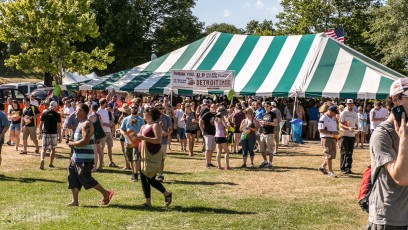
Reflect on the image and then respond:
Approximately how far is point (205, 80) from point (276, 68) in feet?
11.5

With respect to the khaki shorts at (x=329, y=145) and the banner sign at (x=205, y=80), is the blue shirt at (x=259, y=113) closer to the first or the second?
the banner sign at (x=205, y=80)

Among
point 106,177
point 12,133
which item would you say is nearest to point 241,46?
point 12,133

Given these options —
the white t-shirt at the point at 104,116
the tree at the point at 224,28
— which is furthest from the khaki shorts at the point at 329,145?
the tree at the point at 224,28

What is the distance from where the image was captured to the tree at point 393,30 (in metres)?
37.9

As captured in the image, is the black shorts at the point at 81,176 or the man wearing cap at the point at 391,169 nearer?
the man wearing cap at the point at 391,169

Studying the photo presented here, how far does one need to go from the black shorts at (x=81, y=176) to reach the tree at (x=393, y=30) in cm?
3418

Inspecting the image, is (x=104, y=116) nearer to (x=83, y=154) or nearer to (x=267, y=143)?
(x=267, y=143)

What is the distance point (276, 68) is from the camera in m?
21.2

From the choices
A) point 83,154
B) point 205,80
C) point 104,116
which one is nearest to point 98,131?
point 104,116

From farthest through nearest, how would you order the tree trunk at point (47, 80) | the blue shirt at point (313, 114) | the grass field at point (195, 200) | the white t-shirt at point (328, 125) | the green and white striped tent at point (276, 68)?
the tree trunk at point (47, 80) → the blue shirt at point (313, 114) → the green and white striped tent at point (276, 68) → the white t-shirt at point (328, 125) → the grass field at point (195, 200)

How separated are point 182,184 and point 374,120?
8344 mm

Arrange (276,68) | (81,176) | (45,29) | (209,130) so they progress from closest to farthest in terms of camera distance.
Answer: (81,176) → (209,130) → (276,68) → (45,29)

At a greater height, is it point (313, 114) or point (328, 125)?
point (313, 114)

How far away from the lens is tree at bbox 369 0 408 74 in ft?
124
